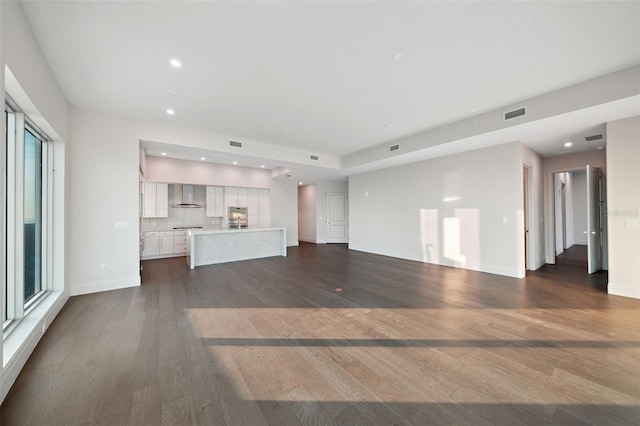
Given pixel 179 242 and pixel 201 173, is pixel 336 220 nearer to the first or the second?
pixel 201 173

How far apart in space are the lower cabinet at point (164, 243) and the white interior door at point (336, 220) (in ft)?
18.5

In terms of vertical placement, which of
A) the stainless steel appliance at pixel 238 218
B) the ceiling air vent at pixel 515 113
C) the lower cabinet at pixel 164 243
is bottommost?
the lower cabinet at pixel 164 243

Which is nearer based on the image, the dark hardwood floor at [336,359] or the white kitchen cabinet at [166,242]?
the dark hardwood floor at [336,359]

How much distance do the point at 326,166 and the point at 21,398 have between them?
259 inches

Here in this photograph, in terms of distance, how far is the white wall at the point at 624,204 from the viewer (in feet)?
11.7

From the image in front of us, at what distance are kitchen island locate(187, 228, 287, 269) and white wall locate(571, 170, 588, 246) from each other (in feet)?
36.3

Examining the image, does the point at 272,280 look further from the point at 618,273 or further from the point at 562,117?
the point at 618,273

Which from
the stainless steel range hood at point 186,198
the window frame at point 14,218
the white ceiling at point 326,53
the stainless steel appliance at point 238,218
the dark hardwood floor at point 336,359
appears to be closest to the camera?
the dark hardwood floor at point 336,359

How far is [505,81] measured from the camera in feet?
10.4

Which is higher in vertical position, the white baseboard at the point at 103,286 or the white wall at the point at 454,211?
the white wall at the point at 454,211

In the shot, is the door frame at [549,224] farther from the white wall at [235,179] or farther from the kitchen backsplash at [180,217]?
the kitchen backsplash at [180,217]

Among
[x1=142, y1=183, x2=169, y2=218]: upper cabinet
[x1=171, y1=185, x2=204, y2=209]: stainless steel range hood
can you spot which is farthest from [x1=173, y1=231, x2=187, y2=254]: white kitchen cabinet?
[x1=171, y1=185, x2=204, y2=209]: stainless steel range hood

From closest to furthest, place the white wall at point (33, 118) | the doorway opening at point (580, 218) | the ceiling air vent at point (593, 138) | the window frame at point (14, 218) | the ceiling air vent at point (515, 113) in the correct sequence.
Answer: the white wall at point (33, 118), the window frame at point (14, 218), the ceiling air vent at point (515, 113), the ceiling air vent at point (593, 138), the doorway opening at point (580, 218)

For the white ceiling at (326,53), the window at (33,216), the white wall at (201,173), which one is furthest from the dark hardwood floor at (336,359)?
the white wall at (201,173)
